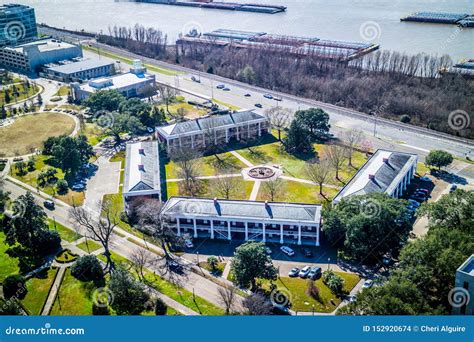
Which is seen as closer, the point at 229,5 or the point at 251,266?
the point at 251,266

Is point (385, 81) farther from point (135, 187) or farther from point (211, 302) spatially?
point (211, 302)

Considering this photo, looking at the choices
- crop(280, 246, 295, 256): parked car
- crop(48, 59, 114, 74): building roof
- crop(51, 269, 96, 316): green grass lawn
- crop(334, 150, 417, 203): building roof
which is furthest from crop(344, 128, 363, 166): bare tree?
crop(48, 59, 114, 74): building roof

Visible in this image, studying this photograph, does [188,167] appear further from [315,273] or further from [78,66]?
[78,66]

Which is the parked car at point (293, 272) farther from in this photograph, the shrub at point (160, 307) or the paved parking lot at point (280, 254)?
the shrub at point (160, 307)

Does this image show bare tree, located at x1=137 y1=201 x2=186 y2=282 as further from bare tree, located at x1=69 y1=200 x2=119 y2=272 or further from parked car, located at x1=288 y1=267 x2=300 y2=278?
parked car, located at x1=288 y1=267 x2=300 y2=278

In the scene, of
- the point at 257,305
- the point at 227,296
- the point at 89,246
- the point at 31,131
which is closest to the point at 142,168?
the point at 89,246
